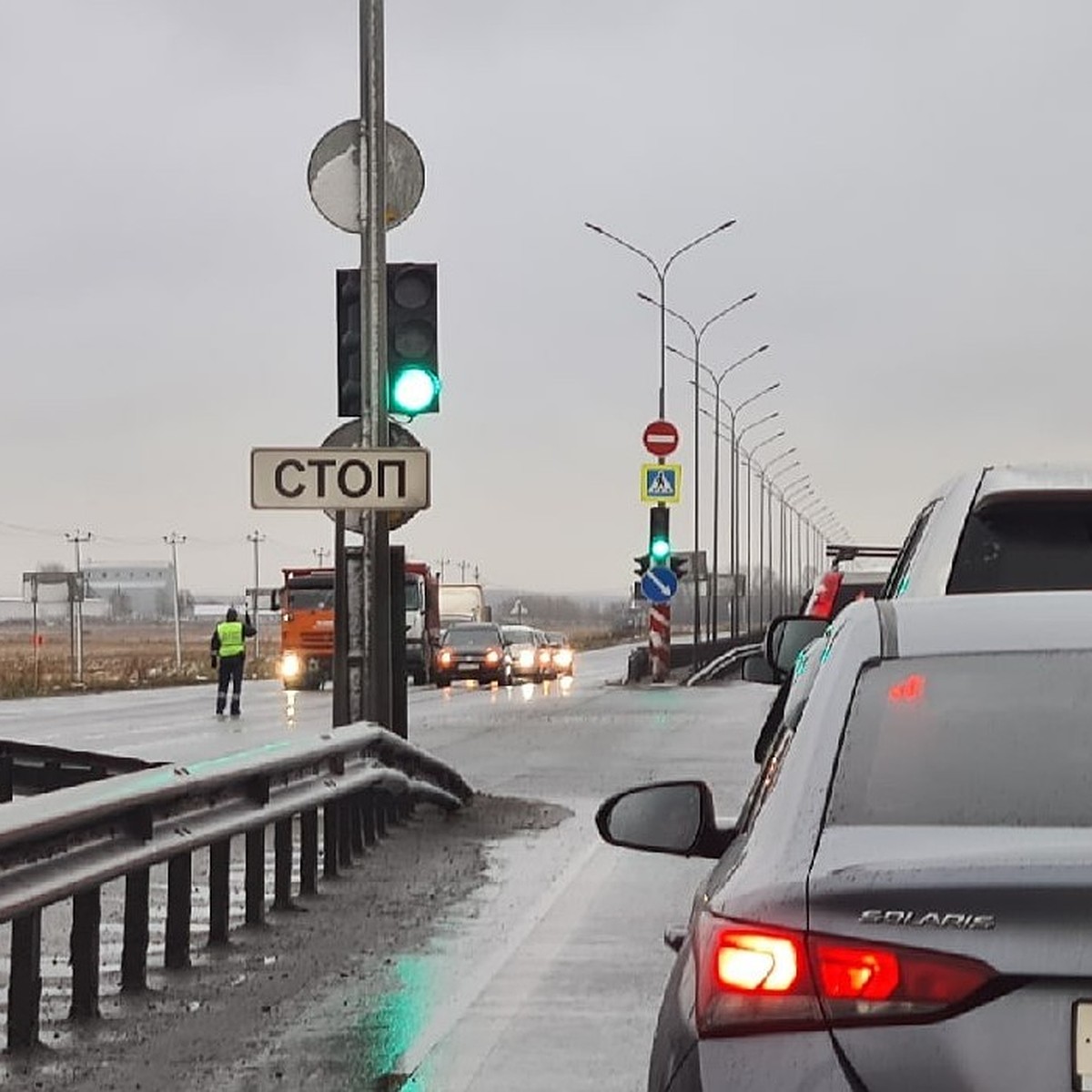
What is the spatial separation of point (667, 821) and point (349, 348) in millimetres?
12382

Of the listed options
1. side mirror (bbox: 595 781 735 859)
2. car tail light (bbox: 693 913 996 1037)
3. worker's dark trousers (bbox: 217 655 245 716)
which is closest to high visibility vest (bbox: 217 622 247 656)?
worker's dark trousers (bbox: 217 655 245 716)

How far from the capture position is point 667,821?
4965 millimetres

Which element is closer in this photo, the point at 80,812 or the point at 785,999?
the point at 785,999

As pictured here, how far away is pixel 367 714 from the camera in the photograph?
55.9 ft

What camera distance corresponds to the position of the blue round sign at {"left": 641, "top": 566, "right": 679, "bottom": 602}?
48.0 m

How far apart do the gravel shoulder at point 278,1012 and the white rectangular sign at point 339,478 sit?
110 inches

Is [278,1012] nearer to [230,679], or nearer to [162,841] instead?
[162,841]

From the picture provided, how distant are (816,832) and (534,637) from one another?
64.5 m

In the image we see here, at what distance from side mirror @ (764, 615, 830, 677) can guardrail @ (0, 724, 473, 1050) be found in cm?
234

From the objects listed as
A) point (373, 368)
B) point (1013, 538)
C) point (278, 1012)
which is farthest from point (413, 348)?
point (1013, 538)

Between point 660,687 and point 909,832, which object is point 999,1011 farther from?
point 660,687

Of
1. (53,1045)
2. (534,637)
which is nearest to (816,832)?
(53,1045)

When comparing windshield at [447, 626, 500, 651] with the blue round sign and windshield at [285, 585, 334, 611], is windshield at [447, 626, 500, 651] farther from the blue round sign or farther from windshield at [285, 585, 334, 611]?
the blue round sign

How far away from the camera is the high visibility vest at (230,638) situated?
41.1 metres
